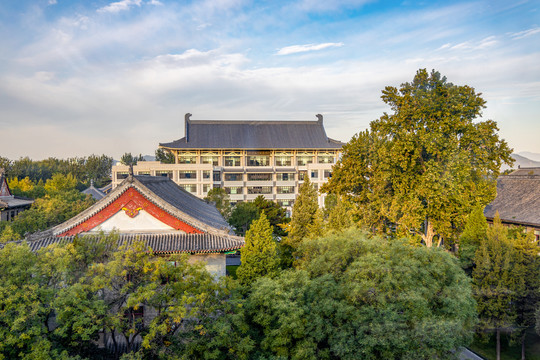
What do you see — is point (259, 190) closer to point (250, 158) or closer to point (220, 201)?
point (250, 158)

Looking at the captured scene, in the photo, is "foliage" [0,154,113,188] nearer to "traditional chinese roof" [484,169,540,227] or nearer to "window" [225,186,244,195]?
"window" [225,186,244,195]

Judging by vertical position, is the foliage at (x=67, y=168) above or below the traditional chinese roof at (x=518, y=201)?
above

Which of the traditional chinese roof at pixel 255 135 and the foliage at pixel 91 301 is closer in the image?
the foliage at pixel 91 301

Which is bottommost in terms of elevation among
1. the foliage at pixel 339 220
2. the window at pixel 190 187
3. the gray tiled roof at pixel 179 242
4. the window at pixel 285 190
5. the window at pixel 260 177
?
the gray tiled roof at pixel 179 242

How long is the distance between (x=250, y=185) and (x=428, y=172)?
101ft

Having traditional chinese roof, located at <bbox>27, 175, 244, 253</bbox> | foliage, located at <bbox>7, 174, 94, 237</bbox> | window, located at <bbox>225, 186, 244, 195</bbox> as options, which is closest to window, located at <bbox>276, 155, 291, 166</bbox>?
window, located at <bbox>225, 186, 244, 195</bbox>

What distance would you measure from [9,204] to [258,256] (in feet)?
103

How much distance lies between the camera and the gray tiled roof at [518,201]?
75.4 feet

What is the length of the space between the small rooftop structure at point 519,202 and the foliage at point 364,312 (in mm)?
14026

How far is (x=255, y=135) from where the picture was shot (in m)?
51.5

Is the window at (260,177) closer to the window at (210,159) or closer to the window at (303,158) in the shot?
the window at (303,158)

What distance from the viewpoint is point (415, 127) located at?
21.2 m

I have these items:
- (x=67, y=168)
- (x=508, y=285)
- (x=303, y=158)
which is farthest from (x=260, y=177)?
(x=67, y=168)

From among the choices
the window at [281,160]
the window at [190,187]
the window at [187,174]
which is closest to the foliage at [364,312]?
the window at [190,187]
